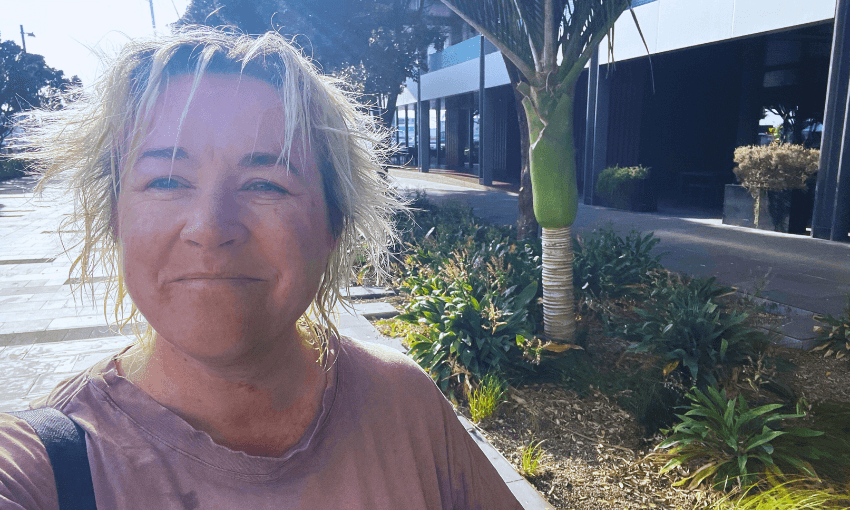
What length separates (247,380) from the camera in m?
1.07

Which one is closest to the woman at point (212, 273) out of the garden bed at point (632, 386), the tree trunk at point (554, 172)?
the garden bed at point (632, 386)

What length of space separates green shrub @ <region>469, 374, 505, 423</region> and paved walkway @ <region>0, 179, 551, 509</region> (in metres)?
0.10

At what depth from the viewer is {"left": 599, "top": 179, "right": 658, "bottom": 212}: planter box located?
13562 mm

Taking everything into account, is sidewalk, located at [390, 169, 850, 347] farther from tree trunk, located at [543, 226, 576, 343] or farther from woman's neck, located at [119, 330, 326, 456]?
woman's neck, located at [119, 330, 326, 456]

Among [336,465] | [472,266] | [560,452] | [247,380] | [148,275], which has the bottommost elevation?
[560,452]

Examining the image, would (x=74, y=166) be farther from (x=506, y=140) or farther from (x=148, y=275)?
(x=506, y=140)

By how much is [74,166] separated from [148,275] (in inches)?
11.9

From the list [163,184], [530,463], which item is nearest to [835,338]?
[530,463]

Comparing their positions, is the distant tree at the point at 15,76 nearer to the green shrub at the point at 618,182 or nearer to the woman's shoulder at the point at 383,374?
the green shrub at the point at 618,182

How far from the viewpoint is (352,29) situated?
600 inches

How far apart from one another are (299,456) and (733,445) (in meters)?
2.75

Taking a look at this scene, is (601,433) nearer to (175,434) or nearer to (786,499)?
(786,499)

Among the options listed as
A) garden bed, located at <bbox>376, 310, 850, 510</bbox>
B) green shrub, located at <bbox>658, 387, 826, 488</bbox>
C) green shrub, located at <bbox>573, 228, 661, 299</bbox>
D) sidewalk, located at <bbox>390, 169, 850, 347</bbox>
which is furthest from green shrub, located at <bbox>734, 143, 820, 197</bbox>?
green shrub, located at <bbox>658, 387, 826, 488</bbox>

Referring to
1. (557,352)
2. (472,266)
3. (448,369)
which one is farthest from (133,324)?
(472,266)
